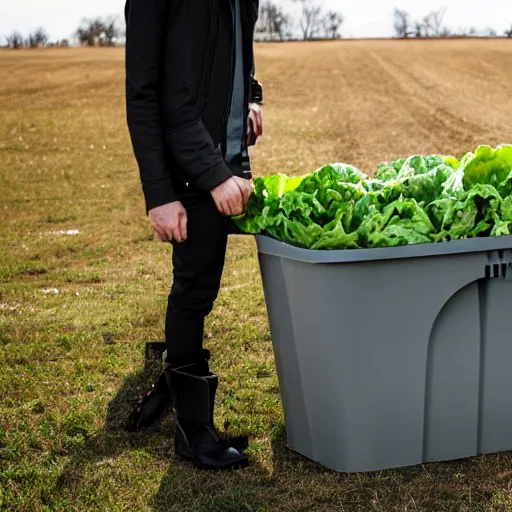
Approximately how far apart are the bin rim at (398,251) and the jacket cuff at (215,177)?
0.92 ft

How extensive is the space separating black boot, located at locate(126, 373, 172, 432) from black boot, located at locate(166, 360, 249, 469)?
383mm

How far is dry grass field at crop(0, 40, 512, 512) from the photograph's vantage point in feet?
10.1

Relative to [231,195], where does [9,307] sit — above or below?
below

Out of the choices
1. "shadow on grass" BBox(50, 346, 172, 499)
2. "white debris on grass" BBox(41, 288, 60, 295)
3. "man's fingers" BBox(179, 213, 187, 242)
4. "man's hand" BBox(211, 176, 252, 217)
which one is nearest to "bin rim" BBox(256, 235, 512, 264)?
"man's hand" BBox(211, 176, 252, 217)

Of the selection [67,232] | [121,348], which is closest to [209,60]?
[121,348]

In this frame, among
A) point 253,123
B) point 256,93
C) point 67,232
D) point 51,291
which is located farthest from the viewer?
point 67,232

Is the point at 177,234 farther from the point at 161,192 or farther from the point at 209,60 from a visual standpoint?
the point at 209,60

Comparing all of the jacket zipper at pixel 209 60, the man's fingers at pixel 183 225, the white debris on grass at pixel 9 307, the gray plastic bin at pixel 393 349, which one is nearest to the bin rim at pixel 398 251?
the gray plastic bin at pixel 393 349

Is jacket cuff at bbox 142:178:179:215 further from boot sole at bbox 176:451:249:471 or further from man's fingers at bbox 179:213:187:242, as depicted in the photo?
boot sole at bbox 176:451:249:471

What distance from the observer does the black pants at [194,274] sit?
3.03m

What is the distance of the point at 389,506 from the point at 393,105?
53.3ft

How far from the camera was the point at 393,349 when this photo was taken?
117 inches

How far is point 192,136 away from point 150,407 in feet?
4.25

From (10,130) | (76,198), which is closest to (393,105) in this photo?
(10,130)
